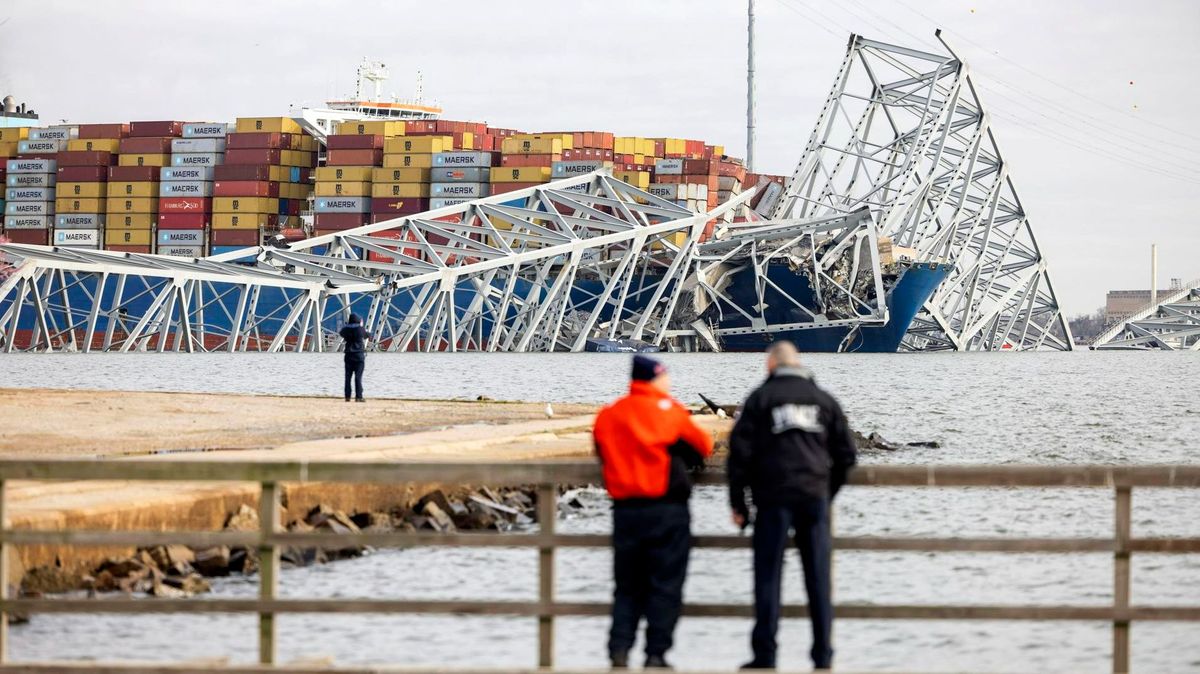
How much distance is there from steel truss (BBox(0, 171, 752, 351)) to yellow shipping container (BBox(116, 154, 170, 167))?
20689mm

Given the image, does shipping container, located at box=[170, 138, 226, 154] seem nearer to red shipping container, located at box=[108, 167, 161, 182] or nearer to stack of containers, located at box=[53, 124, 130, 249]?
red shipping container, located at box=[108, 167, 161, 182]

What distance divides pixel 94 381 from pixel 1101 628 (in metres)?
41.8

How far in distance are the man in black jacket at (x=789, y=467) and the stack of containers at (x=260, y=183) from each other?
11350 cm

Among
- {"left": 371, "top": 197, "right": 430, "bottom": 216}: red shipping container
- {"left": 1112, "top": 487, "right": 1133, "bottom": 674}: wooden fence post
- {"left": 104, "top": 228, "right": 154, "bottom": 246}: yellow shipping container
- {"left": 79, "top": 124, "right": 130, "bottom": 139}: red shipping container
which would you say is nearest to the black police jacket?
{"left": 1112, "top": 487, "right": 1133, "bottom": 674}: wooden fence post

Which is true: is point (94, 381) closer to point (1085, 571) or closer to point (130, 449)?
point (130, 449)

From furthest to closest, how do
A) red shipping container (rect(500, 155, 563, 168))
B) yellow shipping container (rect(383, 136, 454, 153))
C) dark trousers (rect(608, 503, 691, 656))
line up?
yellow shipping container (rect(383, 136, 454, 153)) → red shipping container (rect(500, 155, 563, 168)) → dark trousers (rect(608, 503, 691, 656))

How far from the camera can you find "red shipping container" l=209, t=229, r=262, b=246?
389 ft

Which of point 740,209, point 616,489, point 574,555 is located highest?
point 740,209

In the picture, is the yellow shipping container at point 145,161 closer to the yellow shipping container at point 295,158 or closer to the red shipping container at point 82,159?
the red shipping container at point 82,159

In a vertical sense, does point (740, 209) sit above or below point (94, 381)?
above

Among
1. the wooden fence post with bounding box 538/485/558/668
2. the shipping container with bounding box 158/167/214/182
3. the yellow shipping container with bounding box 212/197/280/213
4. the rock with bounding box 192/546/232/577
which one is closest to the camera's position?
the wooden fence post with bounding box 538/485/558/668

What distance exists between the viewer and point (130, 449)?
714 inches

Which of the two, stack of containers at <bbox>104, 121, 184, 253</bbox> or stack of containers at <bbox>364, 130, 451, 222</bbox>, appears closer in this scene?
stack of containers at <bbox>364, 130, 451, 222</bbox>

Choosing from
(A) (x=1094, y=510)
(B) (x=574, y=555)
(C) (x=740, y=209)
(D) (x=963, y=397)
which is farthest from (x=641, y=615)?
(C) (x=740, y=209)
